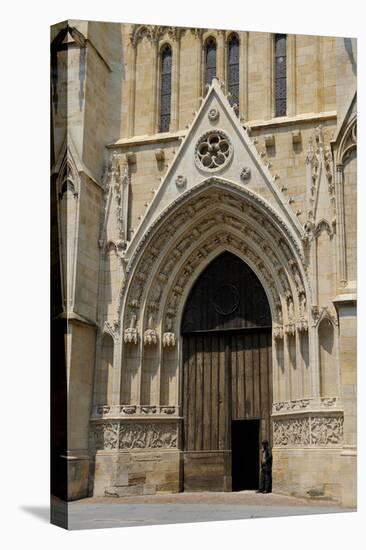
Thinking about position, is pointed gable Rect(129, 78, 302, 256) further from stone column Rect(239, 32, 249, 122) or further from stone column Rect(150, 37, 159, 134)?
stone column Rect(150, 37, 159, 134)

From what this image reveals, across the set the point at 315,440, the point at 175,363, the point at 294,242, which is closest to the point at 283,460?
the point at 315,440

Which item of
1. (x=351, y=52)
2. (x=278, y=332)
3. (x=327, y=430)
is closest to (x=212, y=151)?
(x=351, y=52)

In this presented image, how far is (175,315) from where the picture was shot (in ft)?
46.5

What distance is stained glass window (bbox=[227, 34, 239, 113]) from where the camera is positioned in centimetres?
1387

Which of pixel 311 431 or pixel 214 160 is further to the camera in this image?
pixel 214 160

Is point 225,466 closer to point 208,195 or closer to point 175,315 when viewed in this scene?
point 175,315

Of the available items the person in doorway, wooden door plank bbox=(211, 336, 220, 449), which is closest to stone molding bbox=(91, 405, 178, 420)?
wooden door plank bbox=(211, 336, 220, 449)

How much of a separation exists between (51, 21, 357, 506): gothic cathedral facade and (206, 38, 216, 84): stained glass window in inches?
1.5

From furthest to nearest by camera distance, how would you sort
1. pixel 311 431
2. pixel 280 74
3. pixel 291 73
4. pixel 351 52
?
pixel 280 74 → pixel 291 73 → pixel 351 52 → pixel 311 431

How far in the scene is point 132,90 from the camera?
14.2 meters

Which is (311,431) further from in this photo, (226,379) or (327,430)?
(226,379)

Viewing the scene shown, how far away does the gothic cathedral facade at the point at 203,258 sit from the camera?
40.3ft

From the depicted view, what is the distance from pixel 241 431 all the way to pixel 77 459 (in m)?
3.06

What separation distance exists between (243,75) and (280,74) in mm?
588
